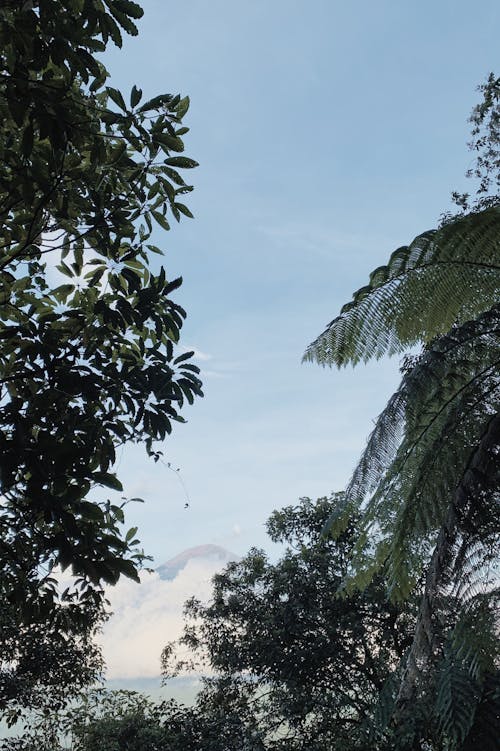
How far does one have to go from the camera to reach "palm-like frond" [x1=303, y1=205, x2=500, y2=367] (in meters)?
2.95

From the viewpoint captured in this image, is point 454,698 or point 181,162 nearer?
point 181,162

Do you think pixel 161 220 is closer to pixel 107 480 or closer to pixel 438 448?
pixel 107 480

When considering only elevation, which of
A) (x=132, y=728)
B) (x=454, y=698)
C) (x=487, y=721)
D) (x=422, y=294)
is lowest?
(x=487, y=721)

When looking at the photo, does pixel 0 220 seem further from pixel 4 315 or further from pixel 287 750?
pixel 287 750

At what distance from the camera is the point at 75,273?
102 inches

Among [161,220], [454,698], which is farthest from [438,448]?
[161,220]

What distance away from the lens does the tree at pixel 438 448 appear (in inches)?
107

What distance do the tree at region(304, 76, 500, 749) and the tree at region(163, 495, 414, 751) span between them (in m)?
3.78

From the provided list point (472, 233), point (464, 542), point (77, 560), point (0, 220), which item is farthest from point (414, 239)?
point (77, 560)

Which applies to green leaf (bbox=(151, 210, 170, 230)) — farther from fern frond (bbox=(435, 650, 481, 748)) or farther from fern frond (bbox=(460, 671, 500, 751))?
fern frond (bbox=(460, 671, 500, 751))

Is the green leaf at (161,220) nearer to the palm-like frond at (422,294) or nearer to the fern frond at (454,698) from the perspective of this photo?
the palm-like frond at (422,294)

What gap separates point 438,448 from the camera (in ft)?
10.6

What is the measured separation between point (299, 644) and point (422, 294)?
5.82m

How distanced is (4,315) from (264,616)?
6446mm
